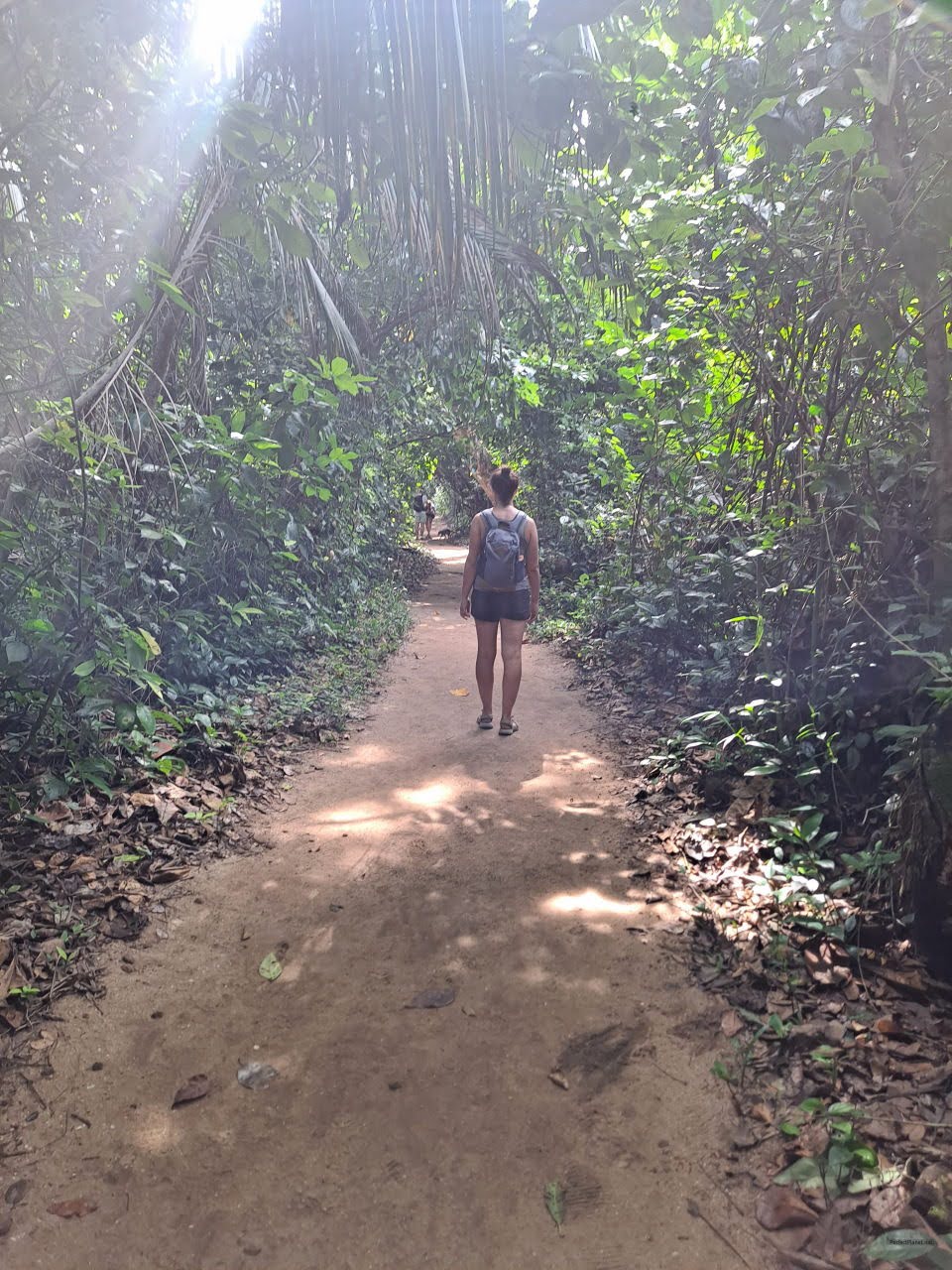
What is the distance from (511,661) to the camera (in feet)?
17.7

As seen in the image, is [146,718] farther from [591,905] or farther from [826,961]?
[826,961]

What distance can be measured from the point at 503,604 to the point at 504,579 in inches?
7.1

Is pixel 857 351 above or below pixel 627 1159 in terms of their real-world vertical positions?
above

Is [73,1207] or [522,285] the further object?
[522,285]

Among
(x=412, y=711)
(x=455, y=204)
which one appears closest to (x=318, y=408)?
(x=412, y=711)

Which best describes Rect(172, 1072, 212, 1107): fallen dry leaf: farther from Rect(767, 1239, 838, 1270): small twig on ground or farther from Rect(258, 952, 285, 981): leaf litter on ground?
Rect(767, 1239, 838, 1270): small twig on ground

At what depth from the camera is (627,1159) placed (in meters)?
1.98

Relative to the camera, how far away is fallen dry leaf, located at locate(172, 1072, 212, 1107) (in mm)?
2197

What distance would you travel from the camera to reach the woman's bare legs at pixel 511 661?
537 cm

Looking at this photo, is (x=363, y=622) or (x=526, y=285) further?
(x=363, y=622)

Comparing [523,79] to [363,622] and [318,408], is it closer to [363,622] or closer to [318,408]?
[318,408]

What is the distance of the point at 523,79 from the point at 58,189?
2.16 meters

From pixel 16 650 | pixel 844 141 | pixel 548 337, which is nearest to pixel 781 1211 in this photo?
pixel 844 141

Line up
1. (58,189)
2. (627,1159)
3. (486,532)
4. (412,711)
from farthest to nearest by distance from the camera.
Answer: (412,711), (486,532), (58,189), (627,1159)
